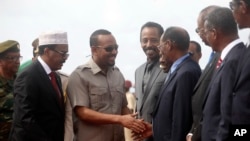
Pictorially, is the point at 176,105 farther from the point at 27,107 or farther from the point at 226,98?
the point at 27,107

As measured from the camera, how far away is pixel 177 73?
14.8 ft

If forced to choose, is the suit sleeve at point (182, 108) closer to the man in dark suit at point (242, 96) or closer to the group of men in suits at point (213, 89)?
the group of men in suits at point (213, 89)

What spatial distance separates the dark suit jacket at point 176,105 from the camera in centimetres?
429

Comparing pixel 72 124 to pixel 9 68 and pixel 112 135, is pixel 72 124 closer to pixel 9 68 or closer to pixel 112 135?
pixel 112 135

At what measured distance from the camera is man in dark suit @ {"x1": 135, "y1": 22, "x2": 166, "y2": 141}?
5191 mm

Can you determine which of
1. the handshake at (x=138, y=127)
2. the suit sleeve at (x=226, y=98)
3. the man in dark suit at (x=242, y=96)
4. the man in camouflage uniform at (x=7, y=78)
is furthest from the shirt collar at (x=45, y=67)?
the man in dark suit at (x=242, y=96)

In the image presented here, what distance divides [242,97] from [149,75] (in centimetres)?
226

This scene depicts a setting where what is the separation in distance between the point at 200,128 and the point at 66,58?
1.88 m

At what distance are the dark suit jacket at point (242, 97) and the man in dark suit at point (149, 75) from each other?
5.92 ft

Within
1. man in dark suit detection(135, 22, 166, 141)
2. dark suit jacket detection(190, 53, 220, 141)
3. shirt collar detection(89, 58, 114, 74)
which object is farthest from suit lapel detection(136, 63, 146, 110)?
dark suit jacket detection(190, 53, 220, 141)

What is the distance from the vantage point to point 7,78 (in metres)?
5.49

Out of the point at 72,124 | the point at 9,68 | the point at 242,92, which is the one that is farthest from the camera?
the point at 9,68

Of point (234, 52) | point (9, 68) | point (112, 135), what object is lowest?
point (112, 135)

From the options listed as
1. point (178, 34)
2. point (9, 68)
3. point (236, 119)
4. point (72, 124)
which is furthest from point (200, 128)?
point (9, 68)
